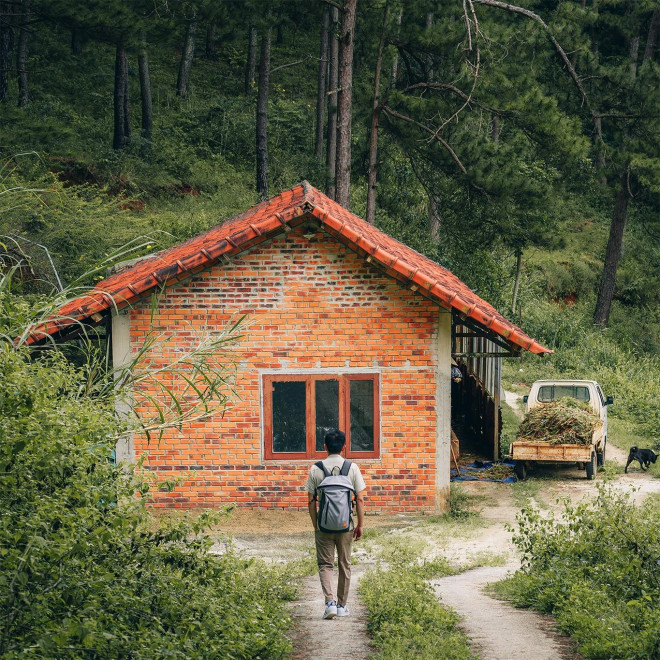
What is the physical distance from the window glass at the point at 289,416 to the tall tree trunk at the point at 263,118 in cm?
1848

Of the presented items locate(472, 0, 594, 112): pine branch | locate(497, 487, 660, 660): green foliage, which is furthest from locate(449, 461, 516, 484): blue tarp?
locate(472, 0, 594, 112): pine branch

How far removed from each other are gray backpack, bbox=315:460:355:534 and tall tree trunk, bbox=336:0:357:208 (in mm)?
13368

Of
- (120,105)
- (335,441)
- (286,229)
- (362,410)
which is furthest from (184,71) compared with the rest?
(335,441)

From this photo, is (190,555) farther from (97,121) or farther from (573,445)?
(97,121)

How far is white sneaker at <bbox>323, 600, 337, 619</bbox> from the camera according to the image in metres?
Answer: 8.13

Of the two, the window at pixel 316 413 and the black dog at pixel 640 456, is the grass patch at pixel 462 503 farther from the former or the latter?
the black dog at pixel 640 456

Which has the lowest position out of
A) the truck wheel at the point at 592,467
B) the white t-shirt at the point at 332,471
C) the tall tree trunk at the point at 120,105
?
the truck wheel at the point at 592,467

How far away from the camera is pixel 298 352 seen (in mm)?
13477

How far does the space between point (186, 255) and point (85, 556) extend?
7.89m

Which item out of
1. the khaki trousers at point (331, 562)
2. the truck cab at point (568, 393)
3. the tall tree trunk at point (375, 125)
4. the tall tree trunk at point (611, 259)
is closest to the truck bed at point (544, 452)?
the truck cab at point (568, 393)

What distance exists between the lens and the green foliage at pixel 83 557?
5.35m

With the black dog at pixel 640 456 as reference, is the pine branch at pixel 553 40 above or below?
above

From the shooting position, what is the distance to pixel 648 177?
26.9 metres

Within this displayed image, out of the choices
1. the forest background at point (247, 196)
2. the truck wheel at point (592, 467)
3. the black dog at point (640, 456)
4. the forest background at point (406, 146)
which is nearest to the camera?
the forest background at point (247, 196)
